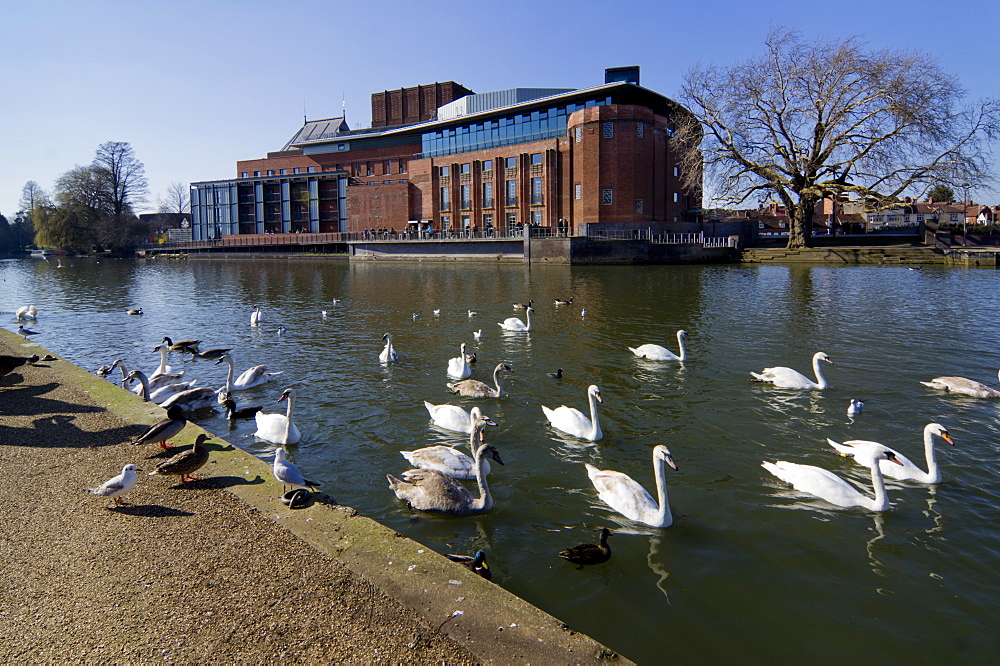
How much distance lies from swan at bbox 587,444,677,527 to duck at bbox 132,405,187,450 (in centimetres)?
551

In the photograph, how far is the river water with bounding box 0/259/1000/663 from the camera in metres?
5.29

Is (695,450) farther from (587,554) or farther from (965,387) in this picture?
(965,387)

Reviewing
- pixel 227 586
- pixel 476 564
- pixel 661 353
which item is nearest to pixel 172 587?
pixel 227 586

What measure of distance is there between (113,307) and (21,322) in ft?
16.3

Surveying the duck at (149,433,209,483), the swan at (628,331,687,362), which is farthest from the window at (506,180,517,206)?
the duck at (149,433,209,483)

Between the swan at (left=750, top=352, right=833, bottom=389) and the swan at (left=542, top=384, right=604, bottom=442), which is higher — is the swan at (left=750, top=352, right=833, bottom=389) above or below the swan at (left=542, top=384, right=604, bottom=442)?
above

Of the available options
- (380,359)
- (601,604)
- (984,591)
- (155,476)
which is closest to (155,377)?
(380,359)

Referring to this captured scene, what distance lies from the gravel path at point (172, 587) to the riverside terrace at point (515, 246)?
46600mm

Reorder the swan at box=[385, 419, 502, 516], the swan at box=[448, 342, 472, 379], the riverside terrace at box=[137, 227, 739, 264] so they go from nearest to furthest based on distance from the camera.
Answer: the swan at box=[385, 419, 502, 516] < the swan at box=[448, 342, 472, 379] < the riverside terrace at box=[137, 227, 739, 264]

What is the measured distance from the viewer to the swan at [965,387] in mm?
11336

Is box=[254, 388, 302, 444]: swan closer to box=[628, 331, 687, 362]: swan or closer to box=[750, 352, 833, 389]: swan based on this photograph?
box=[628, 331, 687, 362]: swan

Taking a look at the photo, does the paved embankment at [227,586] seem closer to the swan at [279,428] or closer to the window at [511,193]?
the swan at [279,428]

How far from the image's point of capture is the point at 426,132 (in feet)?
265

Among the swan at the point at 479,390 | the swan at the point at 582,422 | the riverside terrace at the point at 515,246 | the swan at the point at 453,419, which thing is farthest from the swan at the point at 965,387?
the riverside terrace at the point at 515,246
